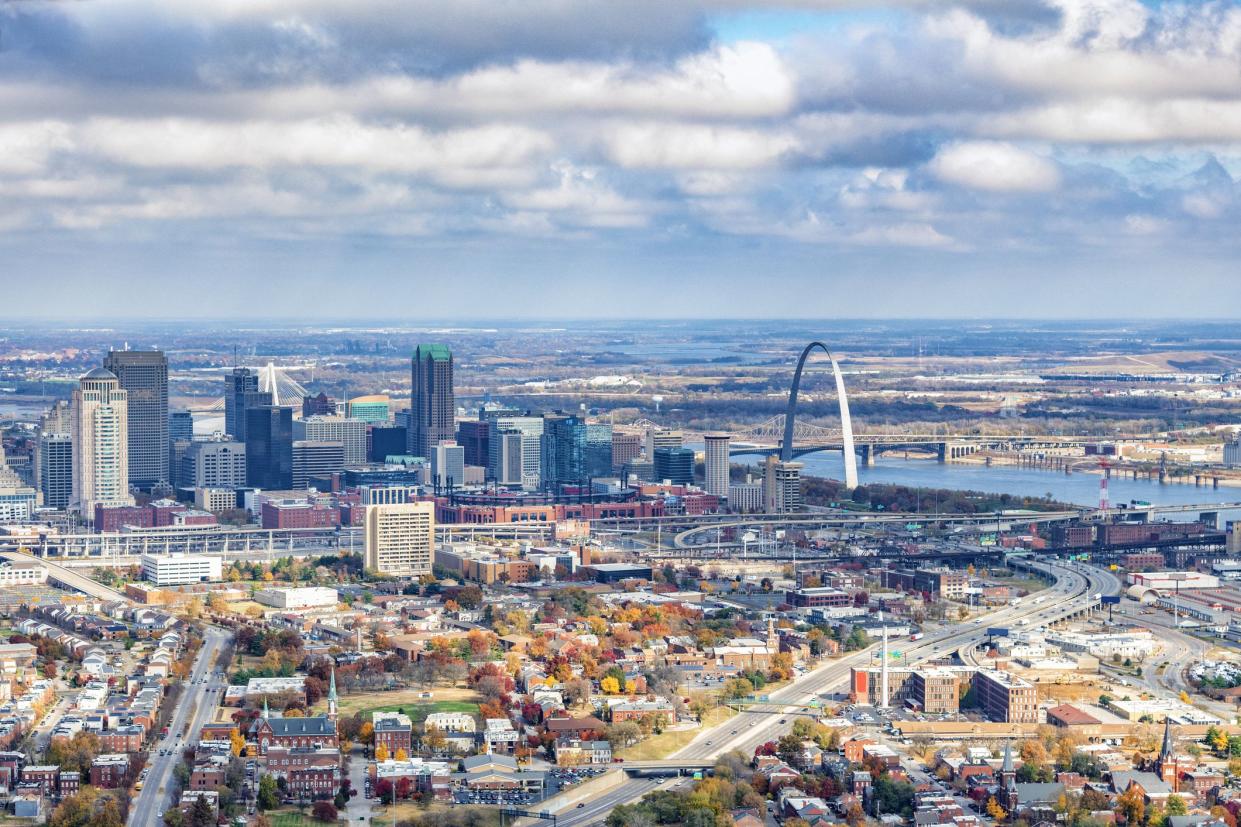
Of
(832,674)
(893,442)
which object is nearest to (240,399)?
(893,442)

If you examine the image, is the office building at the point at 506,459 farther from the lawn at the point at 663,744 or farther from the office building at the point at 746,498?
the lawn at the point at 663,744

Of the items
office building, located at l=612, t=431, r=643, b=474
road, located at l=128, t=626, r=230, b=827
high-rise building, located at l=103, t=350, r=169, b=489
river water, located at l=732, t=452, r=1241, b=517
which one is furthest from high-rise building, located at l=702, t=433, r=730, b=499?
road, located at l=128, t=626, r=230, b=827

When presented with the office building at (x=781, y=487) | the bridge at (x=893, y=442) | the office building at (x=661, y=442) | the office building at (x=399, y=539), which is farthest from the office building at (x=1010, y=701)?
the bridge at (x=893, y=442)

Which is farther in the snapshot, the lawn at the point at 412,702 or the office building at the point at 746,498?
the office building at the point at 746,498

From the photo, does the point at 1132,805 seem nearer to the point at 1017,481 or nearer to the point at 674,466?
the point at 674,466

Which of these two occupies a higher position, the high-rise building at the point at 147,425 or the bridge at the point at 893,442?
the high-rise building at the point at 147,425

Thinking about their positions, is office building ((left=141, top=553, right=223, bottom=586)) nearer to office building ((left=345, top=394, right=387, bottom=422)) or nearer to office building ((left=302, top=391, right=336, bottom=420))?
office building ((left=302, top=391, right=336, bottom=420))

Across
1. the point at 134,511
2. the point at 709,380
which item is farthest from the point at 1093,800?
the point at 709,380

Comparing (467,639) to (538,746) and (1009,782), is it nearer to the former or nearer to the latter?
(538,746)
